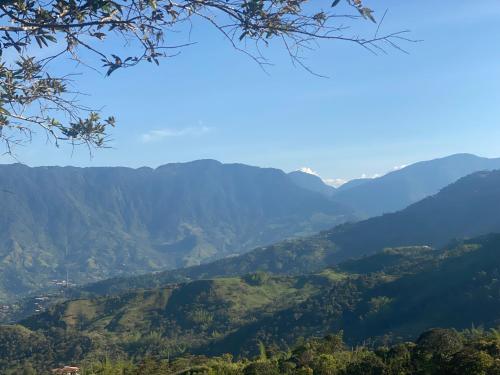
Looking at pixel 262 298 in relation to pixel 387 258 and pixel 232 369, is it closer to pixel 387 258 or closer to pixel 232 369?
pixel 387 258

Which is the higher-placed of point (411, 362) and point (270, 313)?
point (411, 362)

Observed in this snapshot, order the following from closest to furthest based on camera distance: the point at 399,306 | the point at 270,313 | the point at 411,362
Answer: the point at 411,362
the point at 399,306
the point at 270,313

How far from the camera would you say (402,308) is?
11150 centimetres

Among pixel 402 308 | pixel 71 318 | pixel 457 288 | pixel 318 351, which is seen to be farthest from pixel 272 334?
pixel 318 351

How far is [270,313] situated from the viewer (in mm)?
130375

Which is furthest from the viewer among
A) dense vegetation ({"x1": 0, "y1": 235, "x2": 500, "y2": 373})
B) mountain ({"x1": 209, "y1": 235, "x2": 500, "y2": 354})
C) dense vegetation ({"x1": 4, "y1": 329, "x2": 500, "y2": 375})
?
dense vegetation ({"x1": 0, "y1": 235, "x2": 500, "y2": 373})

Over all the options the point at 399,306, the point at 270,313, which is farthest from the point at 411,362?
the point at 270,313

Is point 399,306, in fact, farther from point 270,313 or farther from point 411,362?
point 411,362

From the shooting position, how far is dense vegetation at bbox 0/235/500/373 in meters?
103

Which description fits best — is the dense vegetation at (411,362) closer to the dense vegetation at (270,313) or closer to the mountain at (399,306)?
the dense vegetation at (270,313)

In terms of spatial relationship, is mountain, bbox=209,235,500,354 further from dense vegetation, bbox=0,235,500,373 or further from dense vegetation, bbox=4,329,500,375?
dense vegetation, bbox=4,329,500,375

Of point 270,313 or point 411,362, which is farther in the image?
point 270,313

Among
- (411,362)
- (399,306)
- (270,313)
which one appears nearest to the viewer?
(411,362)

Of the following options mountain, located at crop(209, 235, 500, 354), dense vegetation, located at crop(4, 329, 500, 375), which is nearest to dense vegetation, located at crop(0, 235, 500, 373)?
mountain, located at crop(209, 235, 500, 354)
